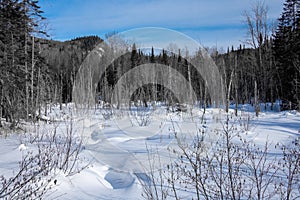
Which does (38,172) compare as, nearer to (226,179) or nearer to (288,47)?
(226,179)

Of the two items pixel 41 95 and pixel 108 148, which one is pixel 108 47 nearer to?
pixel 41 95

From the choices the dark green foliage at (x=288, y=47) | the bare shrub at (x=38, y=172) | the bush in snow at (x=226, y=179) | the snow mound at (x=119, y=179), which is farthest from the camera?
the dark green foliage at (x=288, y=47)

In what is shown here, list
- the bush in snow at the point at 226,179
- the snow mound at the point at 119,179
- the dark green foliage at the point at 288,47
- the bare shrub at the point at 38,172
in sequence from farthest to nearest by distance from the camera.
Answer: the dark green foliage at the point at 288,47
the snow mound at the point at 119,179
the bare shrub at the point at 38,172
the bush in snow at the point at 226,179

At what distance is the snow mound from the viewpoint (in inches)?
160

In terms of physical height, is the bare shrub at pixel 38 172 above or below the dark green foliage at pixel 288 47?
below

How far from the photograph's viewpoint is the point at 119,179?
14.3 feet

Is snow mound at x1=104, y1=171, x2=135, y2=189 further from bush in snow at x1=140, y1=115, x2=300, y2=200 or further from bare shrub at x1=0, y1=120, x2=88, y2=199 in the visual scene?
bare shrub at x1=0, y1=120, x2=88, y2=199

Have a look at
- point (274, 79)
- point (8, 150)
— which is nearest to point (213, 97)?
point (274, 79)

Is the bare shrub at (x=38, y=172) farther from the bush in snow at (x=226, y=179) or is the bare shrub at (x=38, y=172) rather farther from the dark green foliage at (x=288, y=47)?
the dark green foliage at (x=288, y=47)

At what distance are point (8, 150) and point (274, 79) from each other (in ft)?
88.6

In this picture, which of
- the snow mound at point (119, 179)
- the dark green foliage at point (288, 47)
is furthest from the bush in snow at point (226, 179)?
the dark green foliage at point (288, 47)

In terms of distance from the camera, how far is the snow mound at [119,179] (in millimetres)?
4066

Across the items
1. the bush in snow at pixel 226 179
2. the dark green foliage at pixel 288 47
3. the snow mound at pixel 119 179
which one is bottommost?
the snow mound at pixel 119 179

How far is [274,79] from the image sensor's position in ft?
84.7
